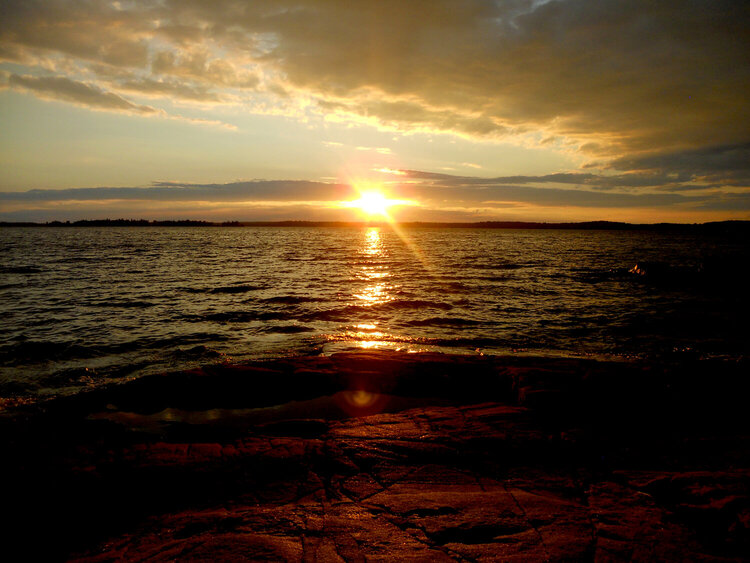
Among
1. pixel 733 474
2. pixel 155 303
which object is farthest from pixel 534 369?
pixel 155 303

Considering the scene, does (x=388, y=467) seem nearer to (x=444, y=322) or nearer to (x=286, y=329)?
(x=286, y=329)

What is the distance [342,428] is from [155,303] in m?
17.6

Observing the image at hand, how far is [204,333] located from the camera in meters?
15.2

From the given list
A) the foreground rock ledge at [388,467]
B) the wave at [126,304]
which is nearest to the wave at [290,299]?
the wave at [126,304]

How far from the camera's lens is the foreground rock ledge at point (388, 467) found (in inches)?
163

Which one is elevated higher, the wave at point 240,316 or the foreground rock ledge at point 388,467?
the foreground rock ledge at point 388,467

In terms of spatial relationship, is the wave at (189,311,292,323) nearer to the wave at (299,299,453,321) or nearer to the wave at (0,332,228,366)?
the wave at (299,299,453,321)

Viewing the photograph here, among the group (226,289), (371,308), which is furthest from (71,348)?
(226,289)

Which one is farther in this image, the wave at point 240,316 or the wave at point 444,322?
the wave at point 240,316

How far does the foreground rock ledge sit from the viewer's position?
4145 millimetres

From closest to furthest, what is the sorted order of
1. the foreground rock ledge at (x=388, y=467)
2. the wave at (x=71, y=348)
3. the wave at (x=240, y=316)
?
the foreground rock ledge at (x=388, y=467), the wave at (x=71, y=348), the wave at (x=240, y=316)

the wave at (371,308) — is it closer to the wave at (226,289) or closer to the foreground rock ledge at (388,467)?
the wave at (226,289)

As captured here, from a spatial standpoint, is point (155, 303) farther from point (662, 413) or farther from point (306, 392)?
point (662, 413)

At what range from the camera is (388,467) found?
19.0 ft
